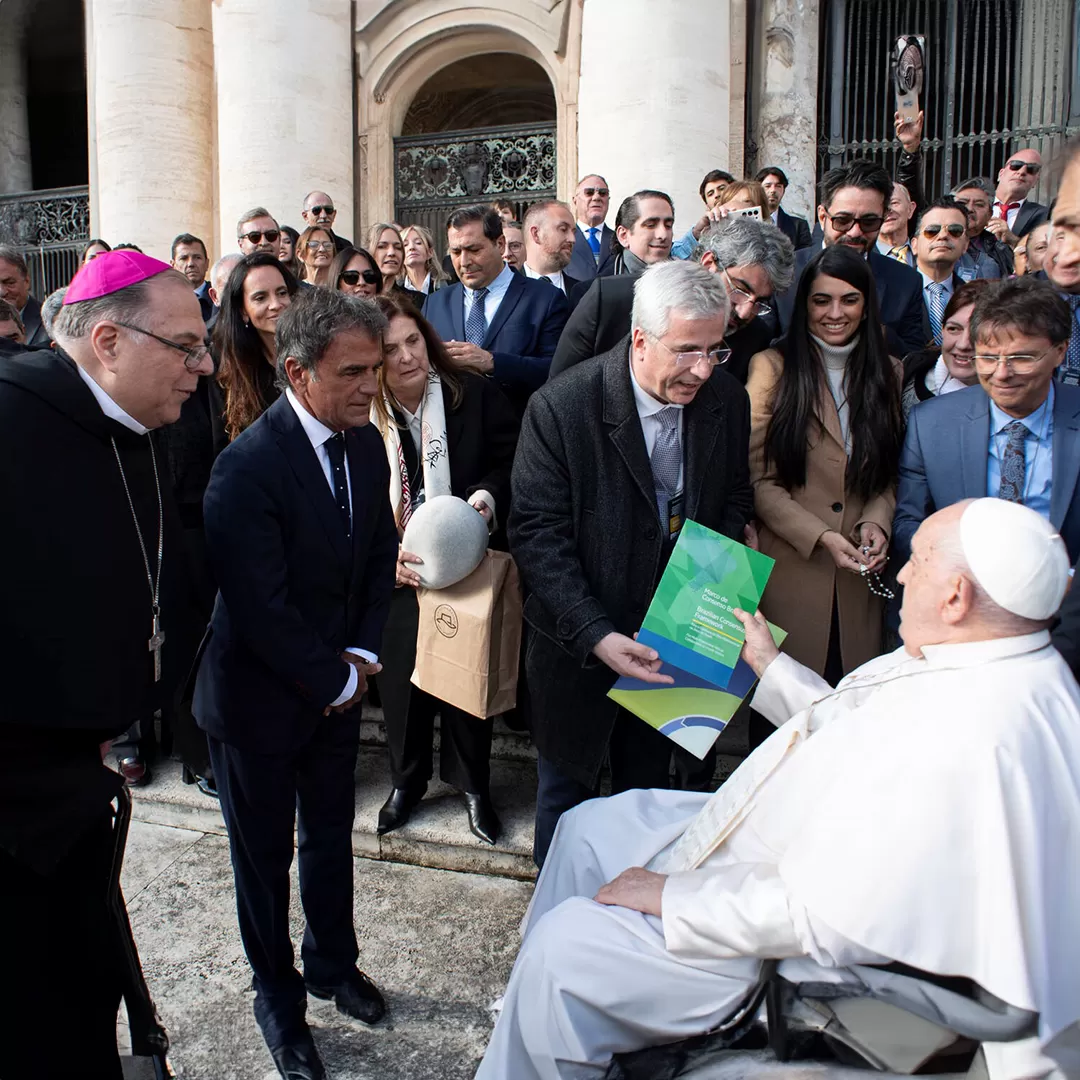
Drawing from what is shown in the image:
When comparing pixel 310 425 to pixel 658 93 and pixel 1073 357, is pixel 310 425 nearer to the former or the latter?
pixel 1073 357

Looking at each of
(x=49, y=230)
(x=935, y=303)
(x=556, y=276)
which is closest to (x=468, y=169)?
(x=556, y=276)

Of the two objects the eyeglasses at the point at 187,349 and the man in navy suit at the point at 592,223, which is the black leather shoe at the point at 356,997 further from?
the man in navy suit at the point at 592,223

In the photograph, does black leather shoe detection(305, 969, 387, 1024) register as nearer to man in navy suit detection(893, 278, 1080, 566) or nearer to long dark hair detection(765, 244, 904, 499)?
long dark hair detection(765, 244, 904, 499)

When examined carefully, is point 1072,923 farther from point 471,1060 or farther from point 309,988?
point 309,988

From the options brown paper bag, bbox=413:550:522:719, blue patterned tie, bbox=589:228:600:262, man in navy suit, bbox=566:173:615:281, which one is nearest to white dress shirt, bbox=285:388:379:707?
brown paper bag, bbox=413:550:522:719

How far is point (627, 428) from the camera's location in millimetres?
2996

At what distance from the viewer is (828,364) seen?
11.7 ft

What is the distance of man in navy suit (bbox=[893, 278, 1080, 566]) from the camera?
315cm

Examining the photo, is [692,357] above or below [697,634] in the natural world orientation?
above

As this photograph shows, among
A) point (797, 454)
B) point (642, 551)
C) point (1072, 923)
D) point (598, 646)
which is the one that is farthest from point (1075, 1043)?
point (797, 454)

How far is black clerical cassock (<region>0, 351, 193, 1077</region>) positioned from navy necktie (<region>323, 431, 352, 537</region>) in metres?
0.60

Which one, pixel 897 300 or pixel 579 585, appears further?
pixel 897 300

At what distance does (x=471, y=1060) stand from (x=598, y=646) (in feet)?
4.15

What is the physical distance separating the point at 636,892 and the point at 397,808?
2.06m
